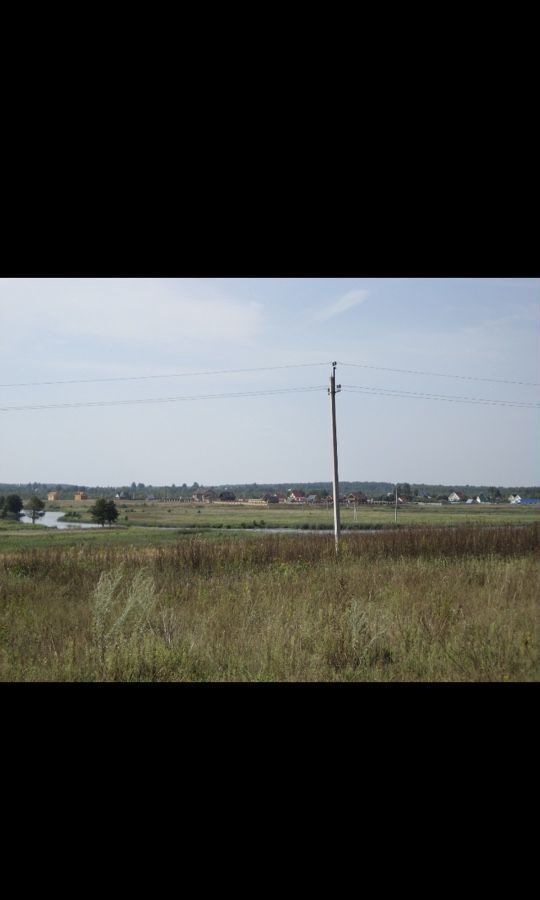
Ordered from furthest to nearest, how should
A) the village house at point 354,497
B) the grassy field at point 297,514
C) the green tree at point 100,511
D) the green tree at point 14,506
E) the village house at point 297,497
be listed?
the green tree at point 100,511, the grassy field at point 297,514, the village house at point 354,497, the village house at point 297,497, the green tree at point 14,506

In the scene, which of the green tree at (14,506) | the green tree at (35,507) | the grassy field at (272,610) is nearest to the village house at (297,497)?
the grassy field at (272,610)

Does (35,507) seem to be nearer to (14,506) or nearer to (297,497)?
(14,506)

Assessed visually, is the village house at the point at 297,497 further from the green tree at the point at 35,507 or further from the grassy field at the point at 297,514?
the green tree at the point at 35,507

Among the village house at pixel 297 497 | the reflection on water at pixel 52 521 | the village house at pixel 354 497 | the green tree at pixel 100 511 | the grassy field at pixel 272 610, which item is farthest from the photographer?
the green tree at pixel 100 511

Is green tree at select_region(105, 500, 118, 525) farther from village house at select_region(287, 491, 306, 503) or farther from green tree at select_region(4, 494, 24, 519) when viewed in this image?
village house at select_region(287, 491, 306, 503)

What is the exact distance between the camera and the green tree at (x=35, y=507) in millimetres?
6320

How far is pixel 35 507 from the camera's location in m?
6.79

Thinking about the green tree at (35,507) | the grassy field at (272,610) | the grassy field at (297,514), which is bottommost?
the grassy field at (272,610)

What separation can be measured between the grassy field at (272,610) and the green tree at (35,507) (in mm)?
611

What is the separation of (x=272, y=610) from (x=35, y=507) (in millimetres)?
3330
